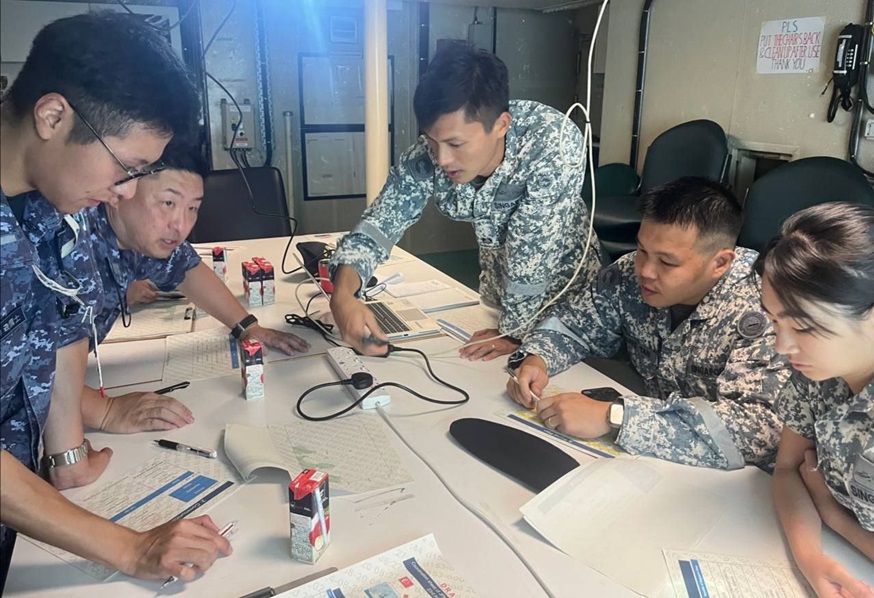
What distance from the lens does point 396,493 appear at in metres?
0.95

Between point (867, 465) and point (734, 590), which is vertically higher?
point (867, 465)

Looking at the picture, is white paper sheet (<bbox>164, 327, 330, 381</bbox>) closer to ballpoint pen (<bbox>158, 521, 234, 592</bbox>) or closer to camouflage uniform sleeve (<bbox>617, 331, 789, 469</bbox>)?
ballpoint pen (<bbox>158, 521, 234, 592</bbox>)

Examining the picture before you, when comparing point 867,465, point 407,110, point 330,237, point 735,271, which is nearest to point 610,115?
point 407,110

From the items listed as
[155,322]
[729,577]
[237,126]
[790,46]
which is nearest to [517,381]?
[729,577]

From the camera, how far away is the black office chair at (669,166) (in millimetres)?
2953

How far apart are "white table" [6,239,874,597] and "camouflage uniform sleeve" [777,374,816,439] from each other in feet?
0.38

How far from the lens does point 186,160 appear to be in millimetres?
1175

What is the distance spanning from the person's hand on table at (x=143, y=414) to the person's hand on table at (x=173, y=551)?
14.3 inches

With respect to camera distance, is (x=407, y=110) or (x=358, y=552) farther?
(x=407, y=110)

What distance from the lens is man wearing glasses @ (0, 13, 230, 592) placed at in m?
0.59

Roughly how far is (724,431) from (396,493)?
0.54 metres

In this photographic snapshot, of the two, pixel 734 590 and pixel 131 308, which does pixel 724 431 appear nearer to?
pixel 734 590

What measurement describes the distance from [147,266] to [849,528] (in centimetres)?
138

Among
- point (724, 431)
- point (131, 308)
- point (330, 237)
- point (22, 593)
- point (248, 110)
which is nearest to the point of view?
point (22, 593)
